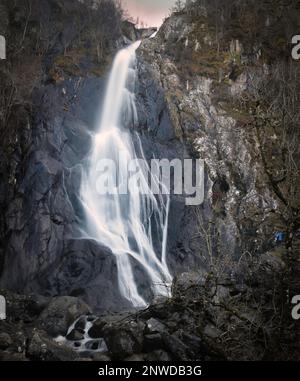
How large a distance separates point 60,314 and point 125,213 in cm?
879

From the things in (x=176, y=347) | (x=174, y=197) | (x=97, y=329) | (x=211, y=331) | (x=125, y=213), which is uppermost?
(x=174, y=197)

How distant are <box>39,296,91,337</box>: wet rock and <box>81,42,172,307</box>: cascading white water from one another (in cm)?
312

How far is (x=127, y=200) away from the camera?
81.6 ft

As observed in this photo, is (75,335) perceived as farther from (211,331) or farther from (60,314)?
(211,331)

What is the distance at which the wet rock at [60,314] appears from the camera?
16.0m

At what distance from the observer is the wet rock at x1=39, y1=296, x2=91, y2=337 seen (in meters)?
16.0

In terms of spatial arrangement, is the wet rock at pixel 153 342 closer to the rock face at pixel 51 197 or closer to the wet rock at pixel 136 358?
the wet rock at pixel 136 358

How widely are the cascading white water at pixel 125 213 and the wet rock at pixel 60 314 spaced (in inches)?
123

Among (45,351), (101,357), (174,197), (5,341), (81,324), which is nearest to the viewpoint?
(45,351)

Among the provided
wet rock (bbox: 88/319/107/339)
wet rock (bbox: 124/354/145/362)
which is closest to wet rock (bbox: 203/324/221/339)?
wet rock (bbox: 124/354/145/362)

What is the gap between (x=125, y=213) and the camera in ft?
79.9

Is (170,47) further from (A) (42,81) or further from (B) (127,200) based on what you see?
(B) (127,200)

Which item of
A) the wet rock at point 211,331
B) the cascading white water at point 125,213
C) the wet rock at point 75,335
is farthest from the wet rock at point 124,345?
the cascading white water at point 125,213

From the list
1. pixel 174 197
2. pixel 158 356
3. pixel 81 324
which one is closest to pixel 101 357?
pixel 158 356
